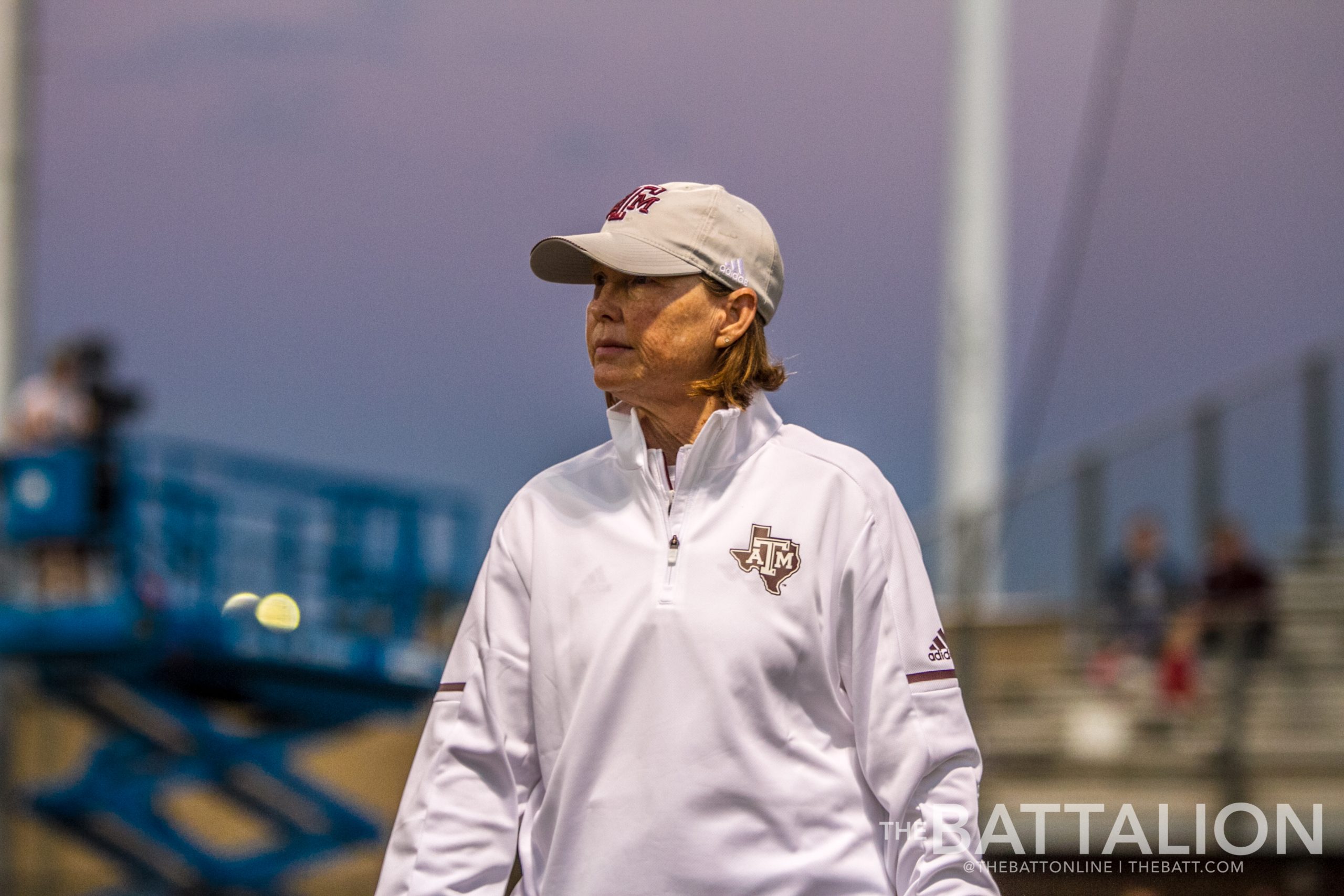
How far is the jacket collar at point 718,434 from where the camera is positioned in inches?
78.5

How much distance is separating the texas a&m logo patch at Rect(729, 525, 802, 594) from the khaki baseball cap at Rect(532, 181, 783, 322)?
31 centimetres

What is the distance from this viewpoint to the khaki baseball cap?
2.01 meters

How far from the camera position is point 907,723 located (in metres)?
1.91

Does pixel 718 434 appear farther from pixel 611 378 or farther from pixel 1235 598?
pixel 1235 598

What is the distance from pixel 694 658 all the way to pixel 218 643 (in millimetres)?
7569

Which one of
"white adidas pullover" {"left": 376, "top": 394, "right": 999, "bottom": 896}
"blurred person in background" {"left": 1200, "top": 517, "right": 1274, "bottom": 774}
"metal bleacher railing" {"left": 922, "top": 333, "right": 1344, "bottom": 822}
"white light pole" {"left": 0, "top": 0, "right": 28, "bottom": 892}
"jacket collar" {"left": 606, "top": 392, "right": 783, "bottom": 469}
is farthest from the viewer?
"white light pole" {"left": 0, "top": 0, "right": 28, "bottom": 892}

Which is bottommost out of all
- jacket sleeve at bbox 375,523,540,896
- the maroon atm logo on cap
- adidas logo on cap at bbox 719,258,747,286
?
jacket sleeve at bbox 375,523,540,896

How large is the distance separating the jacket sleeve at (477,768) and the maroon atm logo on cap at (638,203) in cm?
41

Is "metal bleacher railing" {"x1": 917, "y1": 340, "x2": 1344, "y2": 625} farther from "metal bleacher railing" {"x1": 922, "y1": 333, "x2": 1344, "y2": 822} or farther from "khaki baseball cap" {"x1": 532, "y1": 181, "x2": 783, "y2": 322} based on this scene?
"khaki baseball cap" {"x1": 532, "y1": 181, "x2": 783, "y2": 322}

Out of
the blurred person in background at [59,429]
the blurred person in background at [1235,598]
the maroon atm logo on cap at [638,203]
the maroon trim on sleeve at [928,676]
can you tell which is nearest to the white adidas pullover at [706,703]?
the maroon trim on sleeve at [928,676]

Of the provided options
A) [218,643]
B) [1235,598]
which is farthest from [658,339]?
[218,643]

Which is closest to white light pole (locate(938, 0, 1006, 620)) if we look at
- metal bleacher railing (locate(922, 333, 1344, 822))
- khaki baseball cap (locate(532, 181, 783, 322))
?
metal bleacher railing (locate(922, 333, 1344, 822))

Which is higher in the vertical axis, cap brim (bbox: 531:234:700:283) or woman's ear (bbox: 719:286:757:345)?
cap brim (bbox: 531:234:700:283)

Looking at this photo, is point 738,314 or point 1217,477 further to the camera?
point 1217,477
